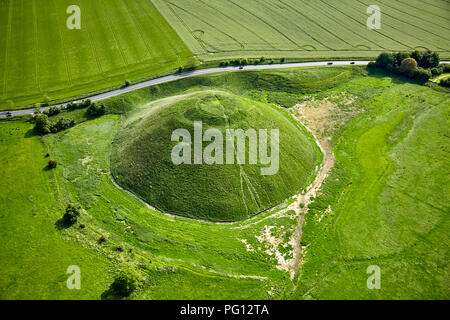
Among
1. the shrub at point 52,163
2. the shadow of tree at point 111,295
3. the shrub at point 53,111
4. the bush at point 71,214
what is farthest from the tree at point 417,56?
the shrub at point 53,111

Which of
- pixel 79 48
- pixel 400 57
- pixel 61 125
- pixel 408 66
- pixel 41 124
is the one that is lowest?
pixel 61 125

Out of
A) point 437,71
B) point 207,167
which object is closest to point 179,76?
point 207,167

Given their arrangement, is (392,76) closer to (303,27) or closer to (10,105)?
(303,27)

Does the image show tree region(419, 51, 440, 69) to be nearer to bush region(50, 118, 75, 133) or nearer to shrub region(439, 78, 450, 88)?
shrub region(439, 78, 450, 88)

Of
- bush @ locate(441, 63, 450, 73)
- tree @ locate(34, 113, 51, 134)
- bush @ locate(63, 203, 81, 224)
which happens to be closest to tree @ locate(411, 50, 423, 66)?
bush @ locate(441, 63, 450, 73)

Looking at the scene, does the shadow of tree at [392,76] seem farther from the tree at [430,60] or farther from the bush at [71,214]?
the bush at [71,214]
